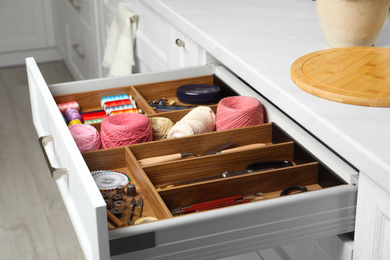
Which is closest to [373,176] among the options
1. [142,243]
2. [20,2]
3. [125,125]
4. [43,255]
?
[142,243]

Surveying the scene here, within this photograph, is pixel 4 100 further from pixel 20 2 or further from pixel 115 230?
pixel 115 230

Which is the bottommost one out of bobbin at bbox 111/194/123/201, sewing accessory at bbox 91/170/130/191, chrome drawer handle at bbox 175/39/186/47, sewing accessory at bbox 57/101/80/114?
bobbin at bbox 111/194/123/201

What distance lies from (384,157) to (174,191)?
36cm

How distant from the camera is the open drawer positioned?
86cm

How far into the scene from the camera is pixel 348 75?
1.09 meters

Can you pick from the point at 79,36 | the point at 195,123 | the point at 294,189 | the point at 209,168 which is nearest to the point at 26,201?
the point at 79,36

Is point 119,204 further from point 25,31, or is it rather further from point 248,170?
point 25,31

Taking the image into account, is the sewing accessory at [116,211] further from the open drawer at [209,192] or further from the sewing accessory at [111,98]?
the sewing accessory at [111,98]

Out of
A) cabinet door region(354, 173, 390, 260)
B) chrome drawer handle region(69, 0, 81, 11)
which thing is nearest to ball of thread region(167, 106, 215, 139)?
cabinet door region(354, 173, 390, 260)

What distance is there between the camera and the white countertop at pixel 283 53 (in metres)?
0.88

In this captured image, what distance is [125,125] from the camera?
1187mm

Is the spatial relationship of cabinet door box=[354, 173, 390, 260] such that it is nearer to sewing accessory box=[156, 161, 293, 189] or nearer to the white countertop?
the white countertop

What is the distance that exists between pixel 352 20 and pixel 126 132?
21.0 inches

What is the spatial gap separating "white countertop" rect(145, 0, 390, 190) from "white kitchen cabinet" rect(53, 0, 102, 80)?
3.35 feet
